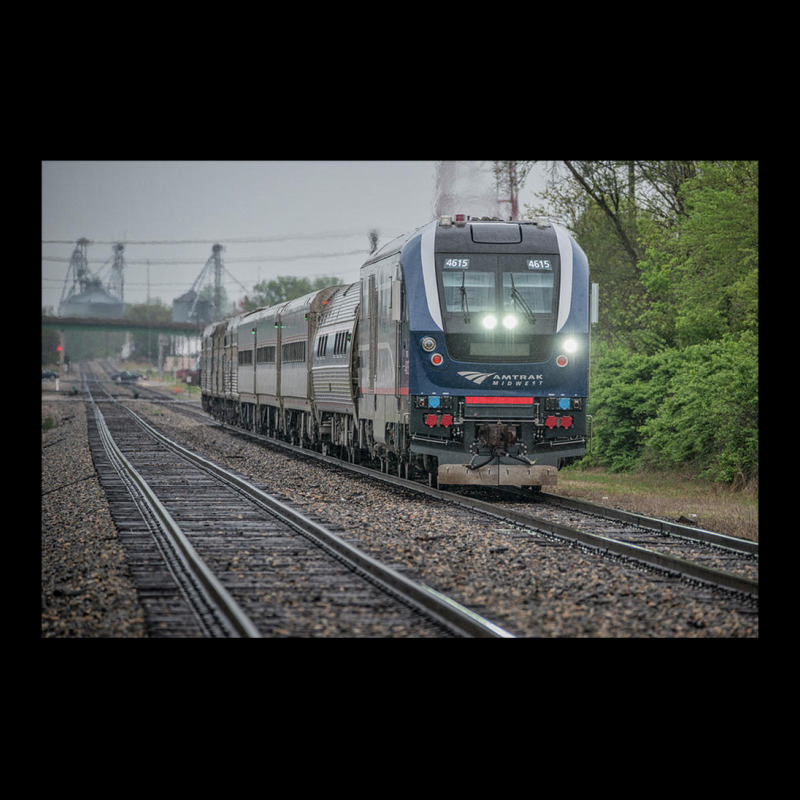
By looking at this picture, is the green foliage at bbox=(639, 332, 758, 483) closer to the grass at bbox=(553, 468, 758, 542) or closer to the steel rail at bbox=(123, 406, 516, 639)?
the grass at bbox=(553, 468, 758, 542)

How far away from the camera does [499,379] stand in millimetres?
14531

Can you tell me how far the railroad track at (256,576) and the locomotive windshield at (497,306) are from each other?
3102 mm

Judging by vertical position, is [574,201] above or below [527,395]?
above

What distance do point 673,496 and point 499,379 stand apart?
3788 millimetres

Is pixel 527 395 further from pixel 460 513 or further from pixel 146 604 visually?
pixel 146 604

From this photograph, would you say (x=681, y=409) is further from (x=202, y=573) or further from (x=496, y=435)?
(x=202, y=573)

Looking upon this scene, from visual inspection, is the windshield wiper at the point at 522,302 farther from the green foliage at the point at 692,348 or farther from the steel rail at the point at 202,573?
the steel rail at the point at 202,573

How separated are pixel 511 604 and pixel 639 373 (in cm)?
1263

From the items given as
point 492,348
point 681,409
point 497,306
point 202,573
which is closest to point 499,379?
point 492,348

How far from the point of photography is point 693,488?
56.8ft

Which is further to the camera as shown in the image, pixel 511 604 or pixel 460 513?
pixel 460 513

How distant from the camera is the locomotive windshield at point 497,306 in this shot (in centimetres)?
1447

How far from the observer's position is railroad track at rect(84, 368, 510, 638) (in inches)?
313
